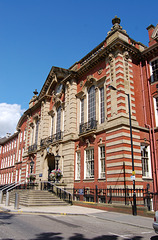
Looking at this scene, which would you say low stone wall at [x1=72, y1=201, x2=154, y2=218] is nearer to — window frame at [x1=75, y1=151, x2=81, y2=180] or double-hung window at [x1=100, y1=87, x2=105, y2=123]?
window frame at [x1=75, y1=151, x2=81, y2=180]

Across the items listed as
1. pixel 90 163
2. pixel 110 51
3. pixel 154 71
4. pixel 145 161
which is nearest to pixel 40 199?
pixel 90 163

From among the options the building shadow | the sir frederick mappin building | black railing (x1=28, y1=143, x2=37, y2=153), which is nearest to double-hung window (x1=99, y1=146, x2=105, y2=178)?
the sir frederick mappin building

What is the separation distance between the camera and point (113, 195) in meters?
15.4

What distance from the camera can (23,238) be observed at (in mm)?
6852

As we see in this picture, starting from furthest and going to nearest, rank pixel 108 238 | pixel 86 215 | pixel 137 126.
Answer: pixel 137 126, pixel 86 215, pixel 108 238

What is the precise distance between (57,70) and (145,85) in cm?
1117

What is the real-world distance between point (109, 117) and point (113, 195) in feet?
19.5

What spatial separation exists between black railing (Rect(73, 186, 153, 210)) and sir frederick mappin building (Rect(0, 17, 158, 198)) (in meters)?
0.52

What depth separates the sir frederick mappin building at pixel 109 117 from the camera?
16266 millimetres

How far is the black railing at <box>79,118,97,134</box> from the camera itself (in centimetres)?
1920

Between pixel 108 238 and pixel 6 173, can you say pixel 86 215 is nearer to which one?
pixel 108 238

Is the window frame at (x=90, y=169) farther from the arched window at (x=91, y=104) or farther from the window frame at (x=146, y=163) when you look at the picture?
the window frame at (x=146, y=163)

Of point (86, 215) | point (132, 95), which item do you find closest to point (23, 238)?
point (86, 215)

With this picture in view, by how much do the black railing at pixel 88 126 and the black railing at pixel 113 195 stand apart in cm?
510
